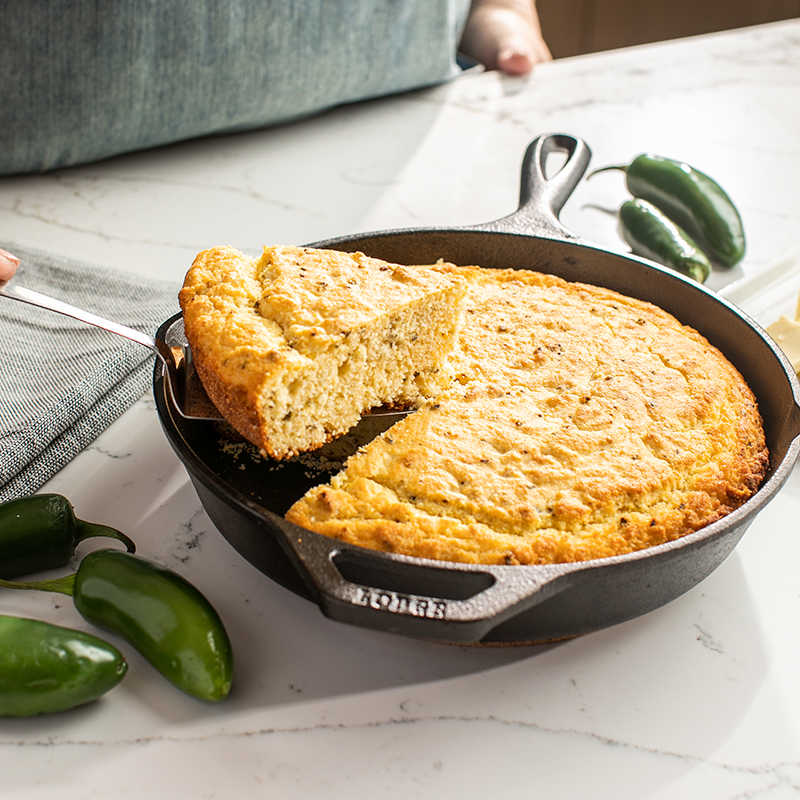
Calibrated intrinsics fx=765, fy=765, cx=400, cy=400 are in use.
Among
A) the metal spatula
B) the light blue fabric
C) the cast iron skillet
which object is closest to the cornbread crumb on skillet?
the cast iron skillet

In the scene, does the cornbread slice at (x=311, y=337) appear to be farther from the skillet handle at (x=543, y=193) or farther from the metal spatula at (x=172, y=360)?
the skillet handle at (x=543, y=193)

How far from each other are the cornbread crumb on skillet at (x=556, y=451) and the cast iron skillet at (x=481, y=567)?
0.09 metres

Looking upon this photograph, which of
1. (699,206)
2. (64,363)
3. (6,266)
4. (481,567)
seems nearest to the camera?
(481,567)

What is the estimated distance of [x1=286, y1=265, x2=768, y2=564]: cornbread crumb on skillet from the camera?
1402 mm

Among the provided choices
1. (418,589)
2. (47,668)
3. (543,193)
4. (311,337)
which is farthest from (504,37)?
(47,668)

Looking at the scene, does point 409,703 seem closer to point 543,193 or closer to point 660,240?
point 543,193

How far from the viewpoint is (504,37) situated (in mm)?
4219

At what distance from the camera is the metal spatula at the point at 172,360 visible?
1.55 m

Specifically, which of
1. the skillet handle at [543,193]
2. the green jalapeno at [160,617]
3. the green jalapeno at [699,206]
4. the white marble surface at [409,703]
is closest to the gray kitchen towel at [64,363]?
the white marble surface at [409,703]

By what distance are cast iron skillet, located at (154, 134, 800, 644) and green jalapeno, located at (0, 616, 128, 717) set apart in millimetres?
314

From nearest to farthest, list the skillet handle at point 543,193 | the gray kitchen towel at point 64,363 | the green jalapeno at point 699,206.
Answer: the gray kitchen towel at point 64,363 → the skillet handle at point 543,193 → the green jalapeno at point 699,206

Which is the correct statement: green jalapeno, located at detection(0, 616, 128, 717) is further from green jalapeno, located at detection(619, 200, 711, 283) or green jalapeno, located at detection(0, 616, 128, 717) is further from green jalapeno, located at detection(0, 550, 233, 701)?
green jalapeno, located at detection(619, 200, 711, 283)

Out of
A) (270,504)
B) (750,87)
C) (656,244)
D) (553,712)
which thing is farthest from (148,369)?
(750,87)

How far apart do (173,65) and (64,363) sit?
157cm
